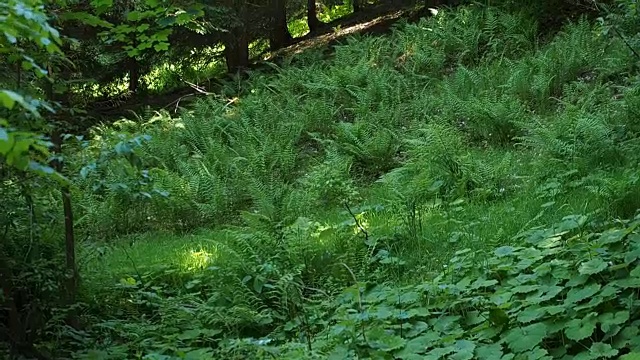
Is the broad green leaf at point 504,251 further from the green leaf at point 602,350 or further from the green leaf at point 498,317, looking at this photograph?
the green leaf at point 602,350

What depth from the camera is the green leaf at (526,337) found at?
2988mm

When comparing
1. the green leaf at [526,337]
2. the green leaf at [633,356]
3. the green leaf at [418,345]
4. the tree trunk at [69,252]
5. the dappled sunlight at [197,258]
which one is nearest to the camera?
the green leaf at [633,356]

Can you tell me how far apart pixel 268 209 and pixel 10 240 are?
2.70 m

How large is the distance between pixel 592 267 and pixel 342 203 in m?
3.52

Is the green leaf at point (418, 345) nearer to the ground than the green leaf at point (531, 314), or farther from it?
nearer to the ground

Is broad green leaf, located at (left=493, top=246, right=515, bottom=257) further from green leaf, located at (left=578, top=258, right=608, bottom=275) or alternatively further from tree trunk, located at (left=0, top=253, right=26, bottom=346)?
tree trunk, located at (left=0, top=253, right=26, bottom=346)

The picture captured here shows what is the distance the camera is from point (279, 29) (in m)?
15.1

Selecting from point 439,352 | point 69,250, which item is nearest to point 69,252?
point 69,250

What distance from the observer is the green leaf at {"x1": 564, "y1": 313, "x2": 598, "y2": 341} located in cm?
291

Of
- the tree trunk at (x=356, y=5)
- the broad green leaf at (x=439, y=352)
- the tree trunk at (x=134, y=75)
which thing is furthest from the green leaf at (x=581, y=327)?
the tree trunk at (x=356, y=5)

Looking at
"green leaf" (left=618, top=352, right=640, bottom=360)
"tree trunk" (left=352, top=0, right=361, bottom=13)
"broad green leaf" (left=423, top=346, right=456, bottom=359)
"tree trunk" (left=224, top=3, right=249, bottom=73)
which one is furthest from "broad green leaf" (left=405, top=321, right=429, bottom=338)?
"tree trunk" (left=352, top=0, right=361, bottom=13)

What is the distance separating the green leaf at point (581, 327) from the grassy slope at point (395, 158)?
1424mm

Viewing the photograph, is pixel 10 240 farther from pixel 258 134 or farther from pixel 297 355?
pixel 258 134

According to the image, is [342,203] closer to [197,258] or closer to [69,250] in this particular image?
[197,258]
